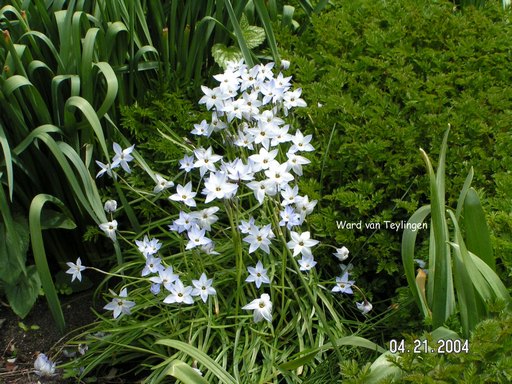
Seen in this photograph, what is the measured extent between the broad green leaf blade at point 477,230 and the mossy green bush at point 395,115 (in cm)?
8

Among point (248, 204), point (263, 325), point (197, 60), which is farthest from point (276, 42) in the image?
point (263, 325)

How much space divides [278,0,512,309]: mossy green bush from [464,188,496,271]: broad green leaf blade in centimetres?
8

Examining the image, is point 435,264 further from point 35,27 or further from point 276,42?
point 35,27

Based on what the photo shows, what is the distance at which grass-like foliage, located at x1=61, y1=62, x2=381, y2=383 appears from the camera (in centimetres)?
225

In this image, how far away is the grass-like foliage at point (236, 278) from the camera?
2.25 m

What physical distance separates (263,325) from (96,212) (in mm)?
749

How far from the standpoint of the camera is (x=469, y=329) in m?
1.92

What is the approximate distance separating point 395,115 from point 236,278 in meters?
0.85

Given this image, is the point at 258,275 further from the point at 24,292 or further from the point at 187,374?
the point at 24,292

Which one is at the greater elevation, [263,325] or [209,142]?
[209,142]

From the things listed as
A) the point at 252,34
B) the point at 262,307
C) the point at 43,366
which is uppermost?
the point at 252,34

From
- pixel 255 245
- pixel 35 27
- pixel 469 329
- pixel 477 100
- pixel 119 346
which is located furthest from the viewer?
pixel 35 27

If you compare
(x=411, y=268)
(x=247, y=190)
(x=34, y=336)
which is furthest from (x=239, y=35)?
(x=34, y=336)

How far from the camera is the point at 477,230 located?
6.63 feet
